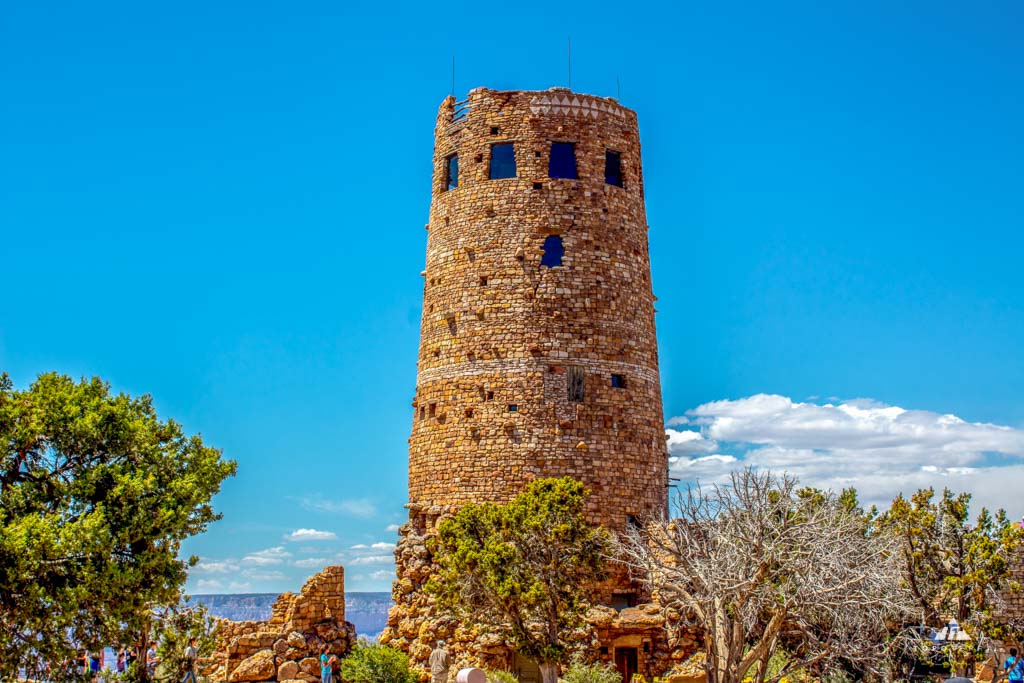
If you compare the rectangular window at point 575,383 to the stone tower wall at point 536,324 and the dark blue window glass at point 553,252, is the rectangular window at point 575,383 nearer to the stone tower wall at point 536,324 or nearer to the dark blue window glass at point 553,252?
the stone tower wall at point 536,324

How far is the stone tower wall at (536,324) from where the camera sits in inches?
1400

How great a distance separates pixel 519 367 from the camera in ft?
118

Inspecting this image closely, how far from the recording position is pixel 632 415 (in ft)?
120

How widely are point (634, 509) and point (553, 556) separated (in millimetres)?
5198

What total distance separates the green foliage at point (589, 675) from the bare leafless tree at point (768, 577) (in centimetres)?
251

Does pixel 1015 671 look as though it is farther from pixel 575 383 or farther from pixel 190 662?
pixel 190 662

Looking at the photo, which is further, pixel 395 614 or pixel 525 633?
pixel 395 614

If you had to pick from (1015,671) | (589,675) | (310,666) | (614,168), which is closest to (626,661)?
(589,675)

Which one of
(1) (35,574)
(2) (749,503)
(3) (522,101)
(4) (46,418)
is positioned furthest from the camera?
(3) (522,101)

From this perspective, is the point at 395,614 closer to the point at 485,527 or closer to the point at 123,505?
the point at 485,527

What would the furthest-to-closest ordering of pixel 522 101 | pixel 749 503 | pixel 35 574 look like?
pixel 522 101, pixel 749 503, pixel 35 574

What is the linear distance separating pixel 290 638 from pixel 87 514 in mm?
12291

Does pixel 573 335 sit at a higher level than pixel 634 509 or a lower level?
higher

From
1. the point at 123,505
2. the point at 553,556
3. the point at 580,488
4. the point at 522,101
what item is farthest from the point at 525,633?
the point at 522,101
